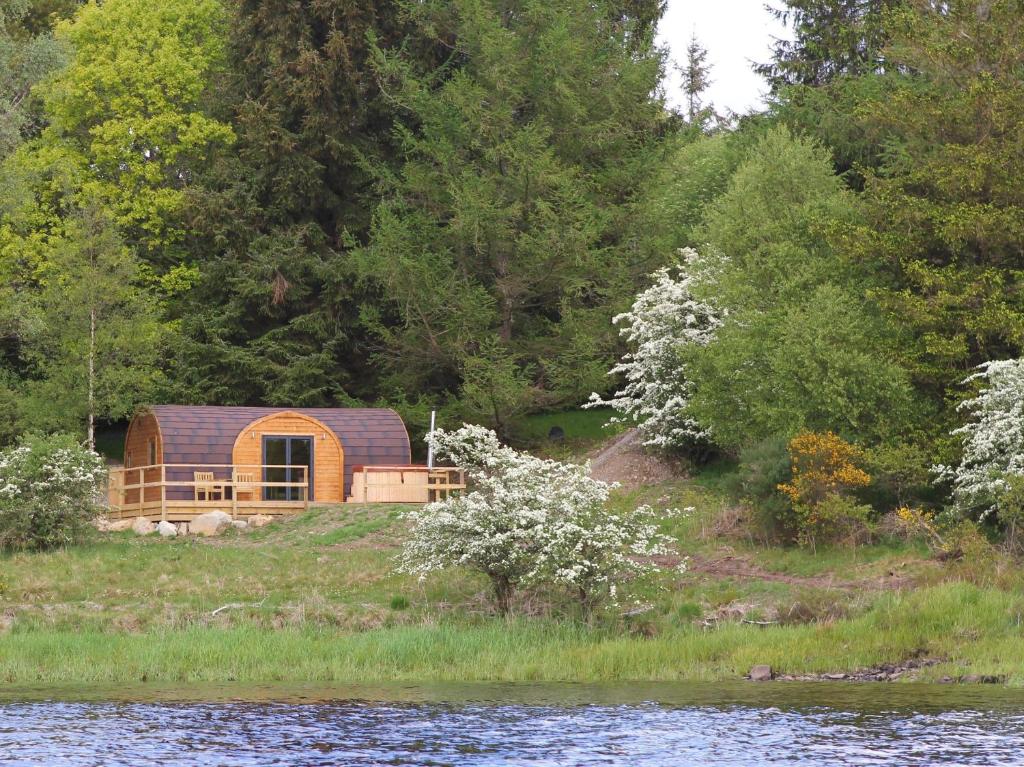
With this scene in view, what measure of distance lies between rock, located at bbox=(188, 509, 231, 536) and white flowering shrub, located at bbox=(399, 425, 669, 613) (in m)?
11.2

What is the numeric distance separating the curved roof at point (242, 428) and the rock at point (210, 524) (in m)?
3.19

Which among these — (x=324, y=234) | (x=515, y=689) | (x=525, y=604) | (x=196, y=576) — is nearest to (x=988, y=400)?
(x=525, y=604)

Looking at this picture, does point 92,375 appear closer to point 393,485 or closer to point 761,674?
point 393,485

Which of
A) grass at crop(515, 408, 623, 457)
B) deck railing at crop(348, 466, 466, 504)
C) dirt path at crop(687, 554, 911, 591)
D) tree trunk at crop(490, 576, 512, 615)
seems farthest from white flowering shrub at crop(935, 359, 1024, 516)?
grass at crop(515, 408, 623, 457)

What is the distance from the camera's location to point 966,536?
91.3 ft

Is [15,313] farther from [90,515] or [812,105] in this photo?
[812,105]

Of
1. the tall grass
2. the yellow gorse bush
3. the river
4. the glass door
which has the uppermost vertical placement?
the glass door

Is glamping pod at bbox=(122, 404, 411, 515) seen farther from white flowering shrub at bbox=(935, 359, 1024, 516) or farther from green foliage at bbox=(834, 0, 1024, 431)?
white flowering shrub at bbox=(935, 359, 1024, 516)

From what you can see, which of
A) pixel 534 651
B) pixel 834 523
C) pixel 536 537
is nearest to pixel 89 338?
pixel 536 537

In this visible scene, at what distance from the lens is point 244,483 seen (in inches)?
1550

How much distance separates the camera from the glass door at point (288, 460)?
41781mm

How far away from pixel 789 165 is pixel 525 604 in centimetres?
1782

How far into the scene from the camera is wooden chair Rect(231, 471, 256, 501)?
3944 centimetres

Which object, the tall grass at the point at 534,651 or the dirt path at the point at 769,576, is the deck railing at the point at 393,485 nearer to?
the dirt path at the point at 769,576
